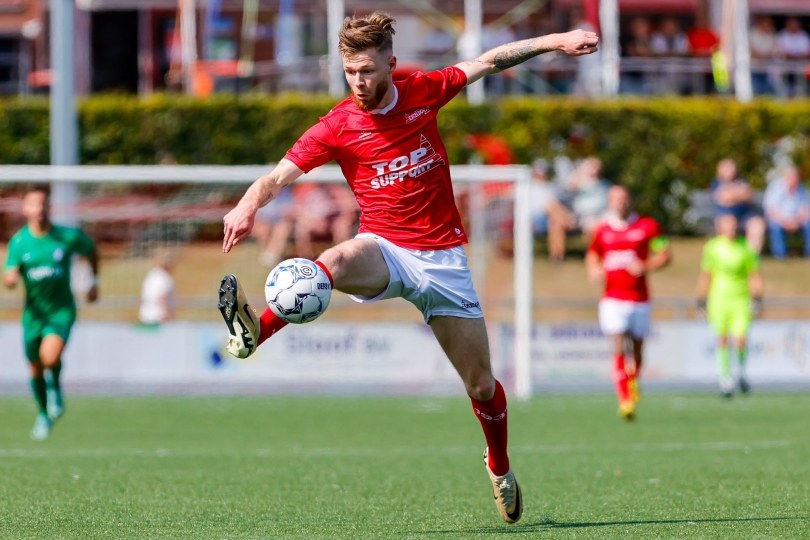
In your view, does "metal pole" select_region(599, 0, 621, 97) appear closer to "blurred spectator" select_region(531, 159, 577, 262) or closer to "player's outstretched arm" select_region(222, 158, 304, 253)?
"blurred spectator" select_region(531, 159, 577, 262)

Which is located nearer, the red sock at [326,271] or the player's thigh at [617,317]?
the red sock at [326,271]

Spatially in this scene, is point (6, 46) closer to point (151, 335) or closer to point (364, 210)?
point (151, 335)

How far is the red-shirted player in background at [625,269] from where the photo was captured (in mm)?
15188

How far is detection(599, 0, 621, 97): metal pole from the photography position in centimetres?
2695

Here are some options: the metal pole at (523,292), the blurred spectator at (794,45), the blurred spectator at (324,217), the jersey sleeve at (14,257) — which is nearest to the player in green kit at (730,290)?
the metal pole at (523,292)

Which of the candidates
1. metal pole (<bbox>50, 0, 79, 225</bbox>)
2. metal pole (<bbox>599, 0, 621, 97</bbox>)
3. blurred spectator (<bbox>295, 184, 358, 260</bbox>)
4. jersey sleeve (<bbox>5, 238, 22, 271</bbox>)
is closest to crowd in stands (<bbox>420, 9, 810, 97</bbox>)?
metal pole (<bbox>599, 0, 621, 97</bbox>)

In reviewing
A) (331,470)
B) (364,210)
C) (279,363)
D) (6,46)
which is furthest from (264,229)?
(6,46)

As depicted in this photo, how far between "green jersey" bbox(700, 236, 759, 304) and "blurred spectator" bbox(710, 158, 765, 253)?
334 cm

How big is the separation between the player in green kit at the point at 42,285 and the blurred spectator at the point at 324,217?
6.16 m

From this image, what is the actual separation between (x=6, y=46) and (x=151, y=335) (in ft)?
50.8

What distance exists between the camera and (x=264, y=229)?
19578mm

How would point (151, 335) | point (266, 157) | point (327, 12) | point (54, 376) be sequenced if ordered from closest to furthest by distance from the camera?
point (54, 376), point (151, 335), point (266, 157), point (327, 12)

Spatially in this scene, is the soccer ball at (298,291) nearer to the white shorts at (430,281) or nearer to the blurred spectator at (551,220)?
the white shorts at (430,281)

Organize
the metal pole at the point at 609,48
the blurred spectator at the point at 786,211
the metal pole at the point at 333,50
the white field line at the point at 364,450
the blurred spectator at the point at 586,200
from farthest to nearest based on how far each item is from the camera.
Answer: the metal pole at the point at 609,48 < the metal pole at the point at 333,50 < the blurred spectator at the point at 786,211 < the blurred spectator at the point at 586,200 < the white field line at the point at 364,450
